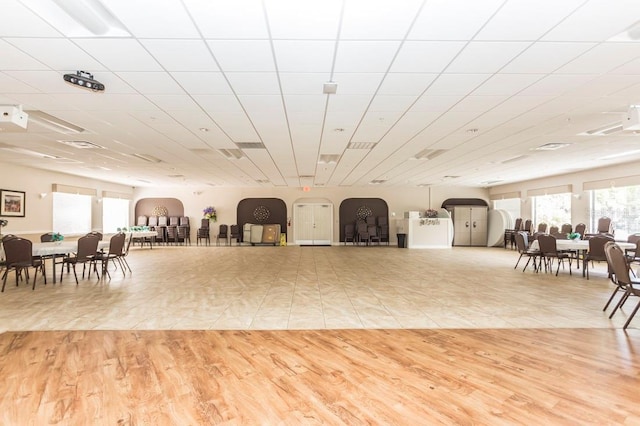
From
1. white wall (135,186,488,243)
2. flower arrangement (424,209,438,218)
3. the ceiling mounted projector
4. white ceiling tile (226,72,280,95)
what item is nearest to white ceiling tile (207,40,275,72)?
white ceiling tile (226,72,280,95)

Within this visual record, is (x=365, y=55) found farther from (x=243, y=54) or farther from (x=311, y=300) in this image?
(x=311, y=300)

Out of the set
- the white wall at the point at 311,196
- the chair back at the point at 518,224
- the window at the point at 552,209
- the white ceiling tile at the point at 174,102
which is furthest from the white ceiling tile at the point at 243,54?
the chair back at the point at 518,224

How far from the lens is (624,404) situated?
7.77 feet

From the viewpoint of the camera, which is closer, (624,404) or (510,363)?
(624,404)

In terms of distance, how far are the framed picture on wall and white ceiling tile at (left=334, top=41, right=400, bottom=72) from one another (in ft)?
35.0

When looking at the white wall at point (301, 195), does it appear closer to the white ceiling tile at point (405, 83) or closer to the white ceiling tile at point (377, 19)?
the white ceiling tile at point (405, 83)

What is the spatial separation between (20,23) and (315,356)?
3704mm

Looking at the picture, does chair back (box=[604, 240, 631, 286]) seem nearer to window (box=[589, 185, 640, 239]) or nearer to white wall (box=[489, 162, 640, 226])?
white wall (box=[489, 162, 640, 226])

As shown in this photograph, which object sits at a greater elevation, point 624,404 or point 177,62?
point 177,62

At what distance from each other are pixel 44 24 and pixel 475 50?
12.1 feet

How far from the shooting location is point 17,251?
20.9 ft

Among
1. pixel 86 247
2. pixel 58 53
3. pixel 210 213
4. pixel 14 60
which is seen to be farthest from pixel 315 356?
pixel 210 213

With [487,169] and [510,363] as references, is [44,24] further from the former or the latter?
[487,169]

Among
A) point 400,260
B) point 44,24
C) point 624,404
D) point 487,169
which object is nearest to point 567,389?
point 624,404
